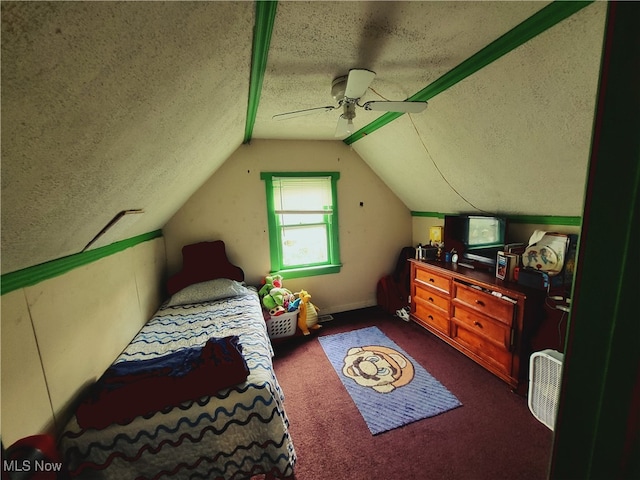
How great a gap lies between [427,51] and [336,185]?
2142 millimetres

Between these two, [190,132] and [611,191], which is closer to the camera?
[611,191]

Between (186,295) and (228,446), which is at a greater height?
(186,295)

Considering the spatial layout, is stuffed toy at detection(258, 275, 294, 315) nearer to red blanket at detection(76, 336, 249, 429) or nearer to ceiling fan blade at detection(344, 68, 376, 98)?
red blanket at detection(76, 336, 249, 429)

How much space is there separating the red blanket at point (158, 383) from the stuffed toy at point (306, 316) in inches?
66.8

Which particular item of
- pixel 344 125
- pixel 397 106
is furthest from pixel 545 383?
pixel 344 125

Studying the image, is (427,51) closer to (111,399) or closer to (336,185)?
(336,185)

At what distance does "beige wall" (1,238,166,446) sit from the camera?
1.02m

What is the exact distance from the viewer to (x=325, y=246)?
3760 millimetres

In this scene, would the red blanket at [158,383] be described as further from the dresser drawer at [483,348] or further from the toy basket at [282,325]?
the dresser drawer at [483,348]

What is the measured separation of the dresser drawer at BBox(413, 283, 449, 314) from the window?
3.59ft

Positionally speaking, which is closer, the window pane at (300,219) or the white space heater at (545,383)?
the white space heater at (545,383)

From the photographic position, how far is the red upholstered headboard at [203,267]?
293cm

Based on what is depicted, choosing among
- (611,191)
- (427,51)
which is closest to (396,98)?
(427,51)

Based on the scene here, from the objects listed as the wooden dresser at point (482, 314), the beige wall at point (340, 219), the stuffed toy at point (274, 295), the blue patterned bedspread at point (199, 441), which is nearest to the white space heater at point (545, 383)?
the wooden dresser at point (482, 314)
